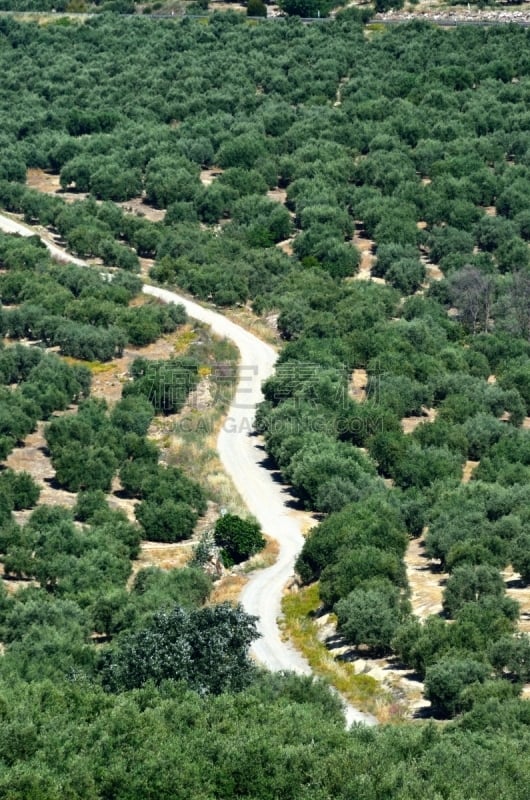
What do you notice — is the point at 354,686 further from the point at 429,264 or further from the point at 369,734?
the point at 429,264

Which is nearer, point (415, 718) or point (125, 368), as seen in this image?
point (415, 718)

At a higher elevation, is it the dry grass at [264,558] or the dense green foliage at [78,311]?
the dry grass at [264,558]

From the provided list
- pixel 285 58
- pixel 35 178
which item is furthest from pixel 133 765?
pixel 285 58

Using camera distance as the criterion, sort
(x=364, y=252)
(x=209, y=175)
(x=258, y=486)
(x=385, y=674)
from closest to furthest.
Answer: (x=385, y=674), (x=258, y=486), (x=364, y=252), (x=209, y=175)

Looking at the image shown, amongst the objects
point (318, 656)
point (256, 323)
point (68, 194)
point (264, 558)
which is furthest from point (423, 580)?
point (68, 194)

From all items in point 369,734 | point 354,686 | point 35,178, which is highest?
point 369,734

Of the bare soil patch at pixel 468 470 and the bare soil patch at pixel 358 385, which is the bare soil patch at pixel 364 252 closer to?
the bare soil patch at pixel 358 385

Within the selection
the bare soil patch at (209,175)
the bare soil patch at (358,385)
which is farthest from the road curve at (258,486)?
the bare soil patch at (209,175)

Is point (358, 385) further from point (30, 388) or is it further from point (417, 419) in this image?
point (30, 388)
